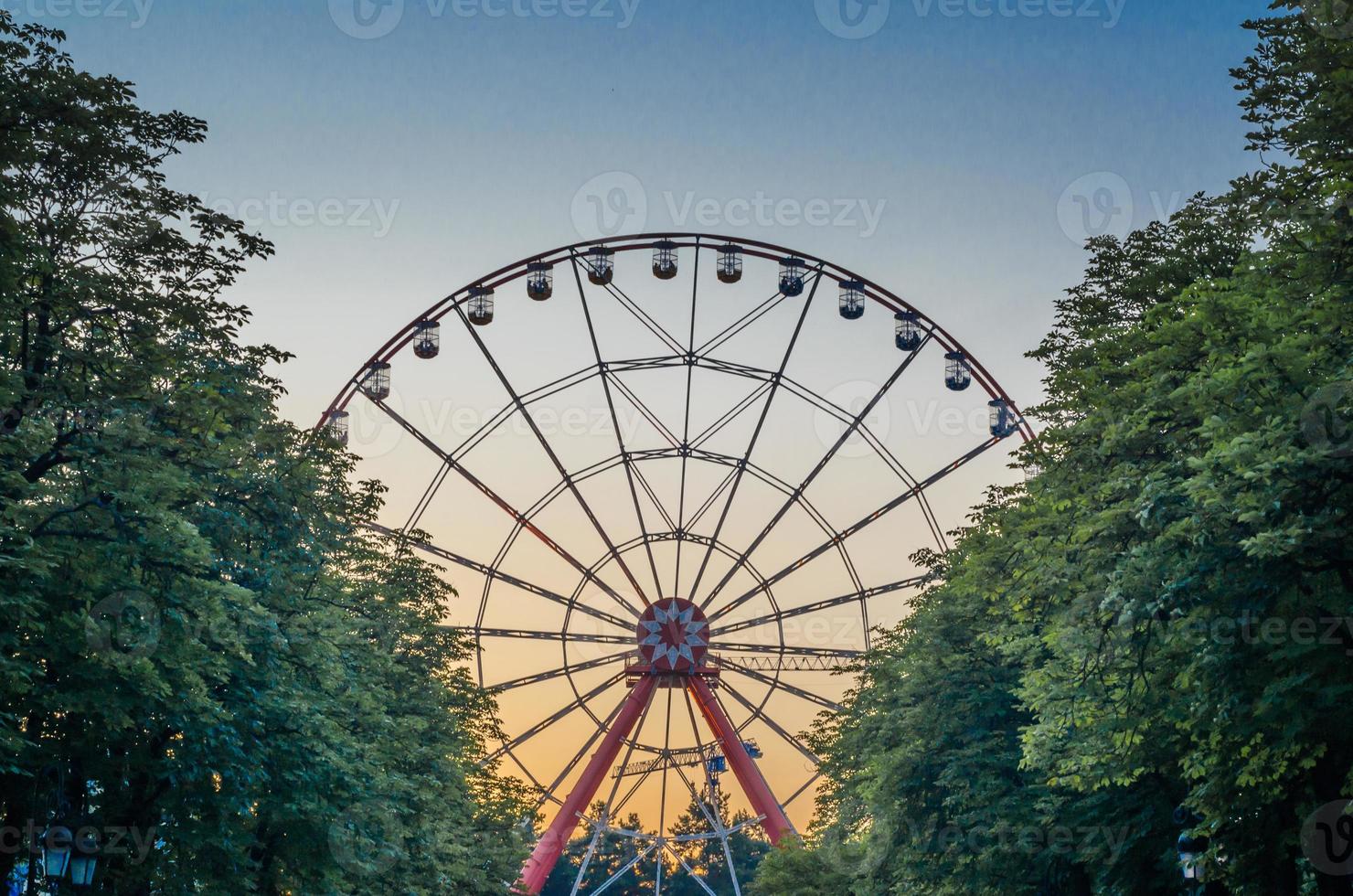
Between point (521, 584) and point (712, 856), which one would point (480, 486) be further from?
point (712, 856)

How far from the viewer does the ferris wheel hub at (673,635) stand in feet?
195

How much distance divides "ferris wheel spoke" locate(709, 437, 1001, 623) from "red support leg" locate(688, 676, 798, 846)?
295 cm

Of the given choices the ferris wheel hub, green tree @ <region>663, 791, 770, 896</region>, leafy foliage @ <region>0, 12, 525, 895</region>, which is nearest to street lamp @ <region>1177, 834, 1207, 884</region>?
leafy foliage @ <region>0, 12, 525, 895</region>

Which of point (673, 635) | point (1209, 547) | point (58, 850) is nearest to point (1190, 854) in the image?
point (1209, 547)

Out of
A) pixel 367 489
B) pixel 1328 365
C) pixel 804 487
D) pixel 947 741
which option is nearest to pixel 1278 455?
Result: pixel 1328 365

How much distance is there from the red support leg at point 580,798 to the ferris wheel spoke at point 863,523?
4900 mm

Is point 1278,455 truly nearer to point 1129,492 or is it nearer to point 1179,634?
point 1179,634

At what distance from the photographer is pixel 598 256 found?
58906 mm

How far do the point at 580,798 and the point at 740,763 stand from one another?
583cm

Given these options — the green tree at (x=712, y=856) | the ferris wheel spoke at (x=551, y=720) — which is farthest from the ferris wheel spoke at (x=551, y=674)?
the green tree at (x=712, y=856)

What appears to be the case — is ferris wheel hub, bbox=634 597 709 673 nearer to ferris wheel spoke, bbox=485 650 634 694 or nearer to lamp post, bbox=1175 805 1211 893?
ferris wheel spoke, bbox=485 650 634 694

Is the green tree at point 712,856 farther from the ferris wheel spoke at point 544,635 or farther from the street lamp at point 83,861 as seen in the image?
the street lamp at point 83,861

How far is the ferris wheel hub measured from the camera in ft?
195

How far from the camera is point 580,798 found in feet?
185
